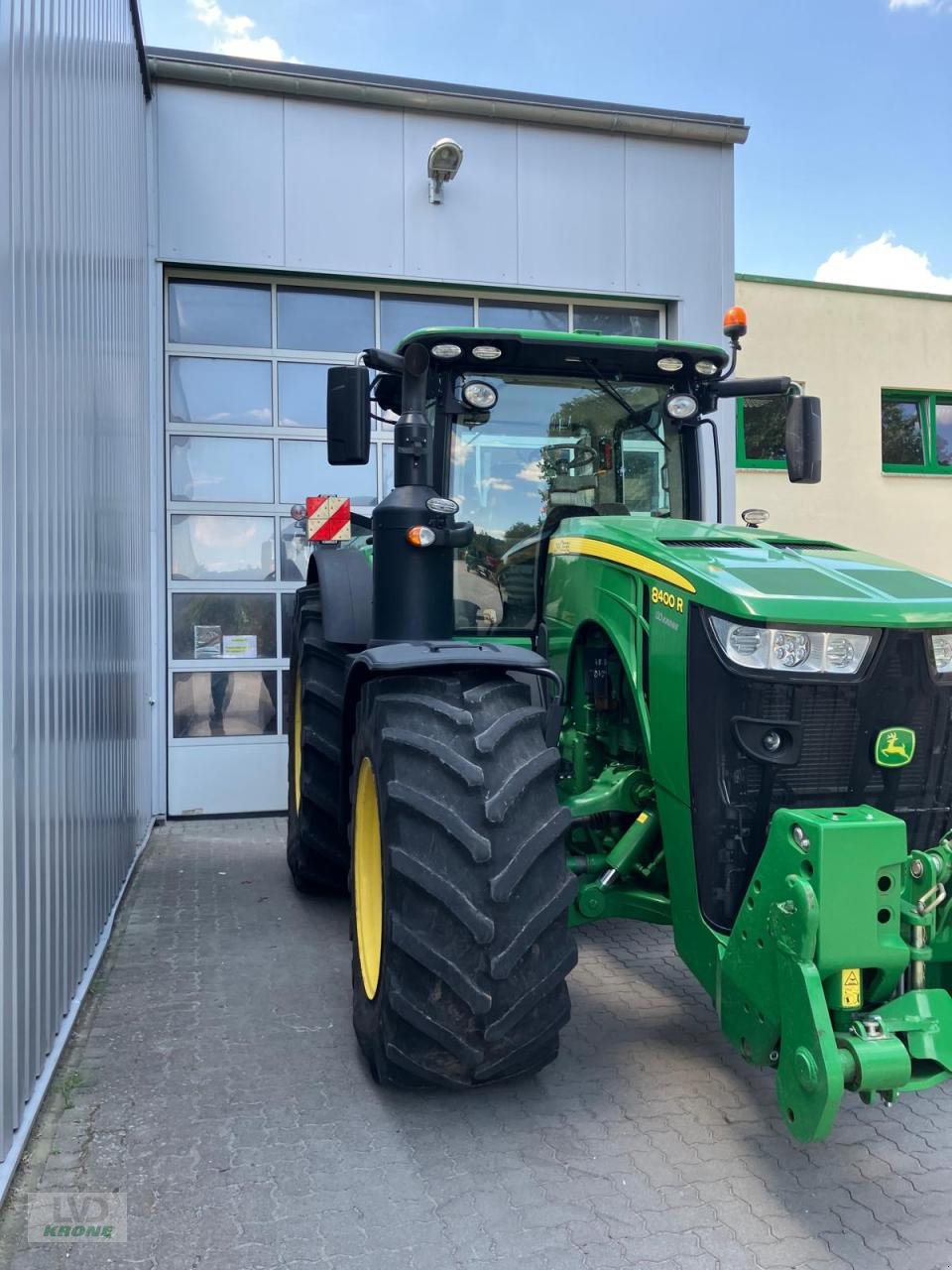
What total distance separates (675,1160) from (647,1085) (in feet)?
1.50

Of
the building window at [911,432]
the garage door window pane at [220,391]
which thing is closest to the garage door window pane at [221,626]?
the garage door window pane at [220,391]

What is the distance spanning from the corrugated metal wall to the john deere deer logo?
2389 millimetres

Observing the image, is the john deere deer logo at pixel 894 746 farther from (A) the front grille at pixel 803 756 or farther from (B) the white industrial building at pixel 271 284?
(B) the white industrial building at pixel 271 284

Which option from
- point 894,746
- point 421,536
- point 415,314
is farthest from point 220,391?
point 894,746

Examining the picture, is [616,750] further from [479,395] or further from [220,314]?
[220,314]

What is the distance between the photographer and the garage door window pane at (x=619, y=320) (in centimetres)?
821

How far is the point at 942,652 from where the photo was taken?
2916 mm

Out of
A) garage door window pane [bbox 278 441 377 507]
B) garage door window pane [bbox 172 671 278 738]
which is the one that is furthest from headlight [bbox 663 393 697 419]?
garage door window pane [bbox 172 671 278 738]

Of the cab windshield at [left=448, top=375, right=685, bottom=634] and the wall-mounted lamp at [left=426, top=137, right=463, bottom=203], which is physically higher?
the wall-mounted lamp at [left=426, top=137, right=463, bottom=203]

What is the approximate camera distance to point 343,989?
163 inches

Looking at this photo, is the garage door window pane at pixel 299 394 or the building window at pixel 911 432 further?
the building window at pixel 911 432

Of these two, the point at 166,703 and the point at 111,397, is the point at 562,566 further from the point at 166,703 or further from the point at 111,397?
the point at 166,703

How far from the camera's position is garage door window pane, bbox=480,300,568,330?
8.01 meters

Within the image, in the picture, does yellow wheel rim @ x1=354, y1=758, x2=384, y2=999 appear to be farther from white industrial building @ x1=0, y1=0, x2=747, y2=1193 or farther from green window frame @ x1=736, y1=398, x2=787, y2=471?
green window frame @ x1=736, y1=398, x2=787, y2=471
